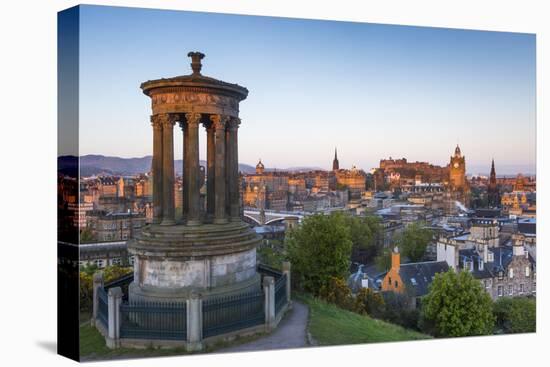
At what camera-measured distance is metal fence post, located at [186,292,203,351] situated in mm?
12711

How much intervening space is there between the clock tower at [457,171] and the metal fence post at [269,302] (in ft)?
27.9

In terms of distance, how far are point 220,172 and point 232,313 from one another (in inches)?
152

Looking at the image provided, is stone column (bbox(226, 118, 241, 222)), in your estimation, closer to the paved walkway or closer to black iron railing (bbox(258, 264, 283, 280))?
black iron railing (bbox(258, 264, 283, 280))

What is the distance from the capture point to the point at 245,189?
24.9m

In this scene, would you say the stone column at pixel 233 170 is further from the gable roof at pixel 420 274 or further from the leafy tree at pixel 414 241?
the leafy tree at pixel 414 241

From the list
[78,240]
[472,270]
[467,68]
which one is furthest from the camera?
[472,270]

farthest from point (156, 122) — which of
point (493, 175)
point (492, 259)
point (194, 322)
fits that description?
Result: point (492, 259)

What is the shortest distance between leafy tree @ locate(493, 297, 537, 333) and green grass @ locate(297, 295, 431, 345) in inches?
117

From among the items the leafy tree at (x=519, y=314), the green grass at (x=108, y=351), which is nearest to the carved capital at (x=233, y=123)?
the green grass at (x=108, y=351)

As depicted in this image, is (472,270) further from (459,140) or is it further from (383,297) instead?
(459,140)

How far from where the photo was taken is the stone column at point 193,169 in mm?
14342

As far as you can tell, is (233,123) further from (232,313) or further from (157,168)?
(232,313)

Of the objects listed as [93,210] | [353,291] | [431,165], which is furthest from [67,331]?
[431,165]

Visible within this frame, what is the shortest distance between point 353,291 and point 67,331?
1202 cm
